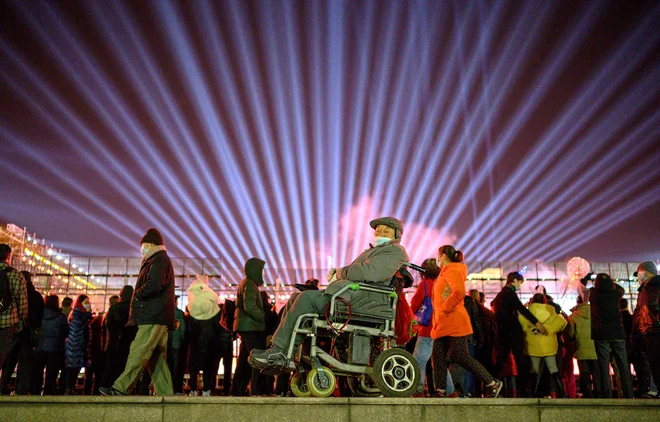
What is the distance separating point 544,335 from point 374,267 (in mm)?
4135

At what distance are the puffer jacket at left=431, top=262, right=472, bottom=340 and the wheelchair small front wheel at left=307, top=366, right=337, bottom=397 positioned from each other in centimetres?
193

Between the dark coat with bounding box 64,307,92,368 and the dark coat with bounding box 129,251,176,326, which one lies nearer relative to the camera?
the dark coat with bounding box 129,251,176,326

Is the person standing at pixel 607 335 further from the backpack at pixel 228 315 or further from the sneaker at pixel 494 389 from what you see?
the backpack at pixel 228 315

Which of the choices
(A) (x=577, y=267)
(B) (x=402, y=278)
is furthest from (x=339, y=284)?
(A) (x=577, y=267)

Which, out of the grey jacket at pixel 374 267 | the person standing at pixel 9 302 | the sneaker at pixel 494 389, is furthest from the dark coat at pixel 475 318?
the person standing at pixel 9 302

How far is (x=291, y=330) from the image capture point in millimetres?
5879

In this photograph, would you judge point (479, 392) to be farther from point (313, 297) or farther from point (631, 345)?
point (313, 297)

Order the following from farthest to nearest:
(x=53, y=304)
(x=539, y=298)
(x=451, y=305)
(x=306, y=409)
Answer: (x=53, y=304)
(x=539, y=298)
(x=451, y=305)
(x=306, y=409)

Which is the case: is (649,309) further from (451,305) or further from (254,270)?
(254,270)

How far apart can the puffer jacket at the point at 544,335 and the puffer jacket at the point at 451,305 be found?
229cm

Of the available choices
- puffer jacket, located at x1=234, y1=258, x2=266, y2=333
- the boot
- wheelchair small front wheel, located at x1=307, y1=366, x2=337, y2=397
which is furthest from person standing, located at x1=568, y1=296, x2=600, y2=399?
wheelchair small front wheel, located at x1=307, y1=366, x2=337, y2=397

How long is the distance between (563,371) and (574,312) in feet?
3.60

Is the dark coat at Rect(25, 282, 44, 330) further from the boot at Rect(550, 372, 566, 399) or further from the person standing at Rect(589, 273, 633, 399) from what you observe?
the person standing at Rect(589, 273, 633, 399)

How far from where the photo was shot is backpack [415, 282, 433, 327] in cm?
827
